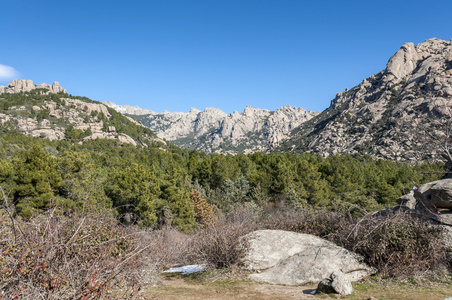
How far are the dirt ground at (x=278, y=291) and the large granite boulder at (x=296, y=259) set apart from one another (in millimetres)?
447

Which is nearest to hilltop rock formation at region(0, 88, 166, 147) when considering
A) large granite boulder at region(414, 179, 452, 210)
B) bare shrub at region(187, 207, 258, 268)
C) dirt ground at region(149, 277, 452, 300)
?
bare shrub at region(187, 207, 258, 268)

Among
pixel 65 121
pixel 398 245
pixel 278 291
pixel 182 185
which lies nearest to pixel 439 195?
pixel 398 245

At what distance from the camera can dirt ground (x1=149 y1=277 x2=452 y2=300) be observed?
575cm

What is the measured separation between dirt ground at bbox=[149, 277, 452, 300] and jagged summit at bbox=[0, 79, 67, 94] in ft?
607

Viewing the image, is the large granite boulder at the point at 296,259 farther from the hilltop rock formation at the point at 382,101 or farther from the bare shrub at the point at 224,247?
the hilltop rock formation at the point at 382,101

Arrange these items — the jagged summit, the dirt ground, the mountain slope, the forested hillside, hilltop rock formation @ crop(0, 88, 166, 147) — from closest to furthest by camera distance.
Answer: the dirt ground
the forested hillside
hilltop rock formation @ crop(0, 88, 166, 147)
the mountain slope
the jagged summit

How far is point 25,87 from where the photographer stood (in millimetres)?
162250

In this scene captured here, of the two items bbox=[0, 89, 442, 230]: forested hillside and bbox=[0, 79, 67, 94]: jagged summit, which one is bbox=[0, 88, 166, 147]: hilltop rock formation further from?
bbox=[0, 89, 442, 230]: forested hillside

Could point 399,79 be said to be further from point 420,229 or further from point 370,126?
point 420,229

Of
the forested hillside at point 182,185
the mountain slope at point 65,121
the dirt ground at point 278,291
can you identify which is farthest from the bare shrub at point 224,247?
the mountain slope at point 65,121

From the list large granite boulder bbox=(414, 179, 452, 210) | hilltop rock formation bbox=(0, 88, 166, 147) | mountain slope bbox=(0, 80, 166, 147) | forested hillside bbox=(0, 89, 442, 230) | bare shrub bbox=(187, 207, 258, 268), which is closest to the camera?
large granite boulder bbox=(414, 179, 452, 210)

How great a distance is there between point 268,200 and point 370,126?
75964 mm

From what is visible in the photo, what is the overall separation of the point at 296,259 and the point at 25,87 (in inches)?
7961

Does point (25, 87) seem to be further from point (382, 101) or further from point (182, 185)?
point (382, 101)
